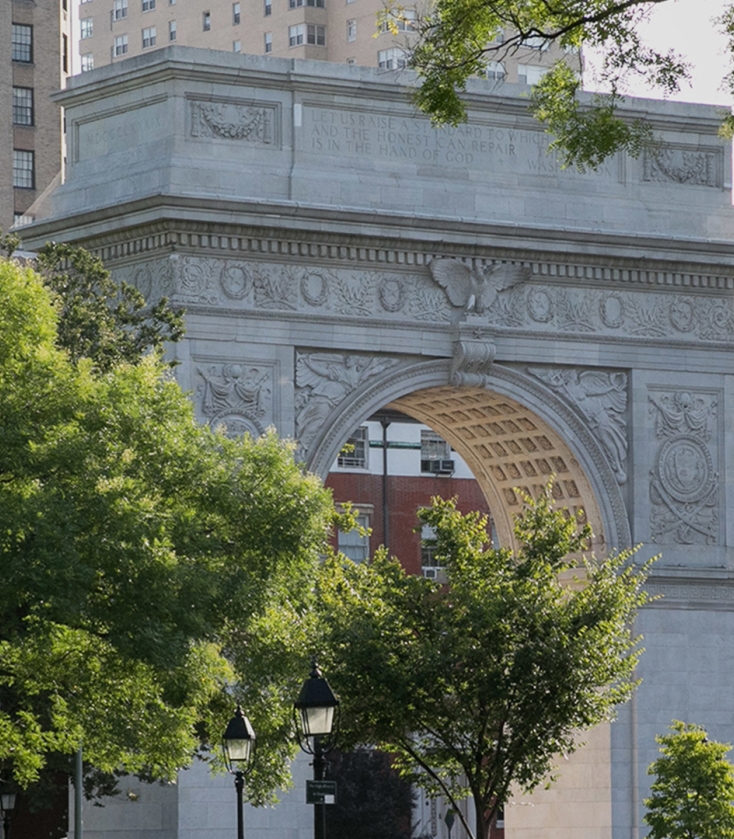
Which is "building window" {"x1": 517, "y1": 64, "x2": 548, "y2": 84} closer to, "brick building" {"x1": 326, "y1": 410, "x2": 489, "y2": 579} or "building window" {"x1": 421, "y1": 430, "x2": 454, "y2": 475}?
"building window" {"x1": 421, "y1": 430, "x2": 454, "y2": 475}

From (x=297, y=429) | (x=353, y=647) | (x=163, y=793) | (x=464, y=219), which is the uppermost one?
(x=464, y=219)

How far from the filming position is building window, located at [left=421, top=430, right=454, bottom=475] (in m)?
82.8

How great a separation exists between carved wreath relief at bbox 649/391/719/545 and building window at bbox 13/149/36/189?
140 feet

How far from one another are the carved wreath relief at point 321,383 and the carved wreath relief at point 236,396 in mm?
767

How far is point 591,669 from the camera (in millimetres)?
38250

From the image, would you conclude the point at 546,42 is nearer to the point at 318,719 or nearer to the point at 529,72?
the point at 318,719

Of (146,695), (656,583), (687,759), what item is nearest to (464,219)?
(656,583)

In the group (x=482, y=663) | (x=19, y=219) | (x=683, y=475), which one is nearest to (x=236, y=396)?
(x=683, y=475)

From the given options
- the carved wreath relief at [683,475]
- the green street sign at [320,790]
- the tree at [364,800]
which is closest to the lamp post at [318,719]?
the green street sign at [320,790]

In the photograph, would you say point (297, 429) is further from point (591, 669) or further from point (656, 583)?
point (591, 669)

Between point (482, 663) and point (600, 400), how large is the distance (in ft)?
45.6

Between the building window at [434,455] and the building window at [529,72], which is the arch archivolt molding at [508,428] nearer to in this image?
the building window at [434,455]

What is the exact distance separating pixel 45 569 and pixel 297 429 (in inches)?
729

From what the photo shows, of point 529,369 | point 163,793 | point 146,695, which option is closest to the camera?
point 146,695
